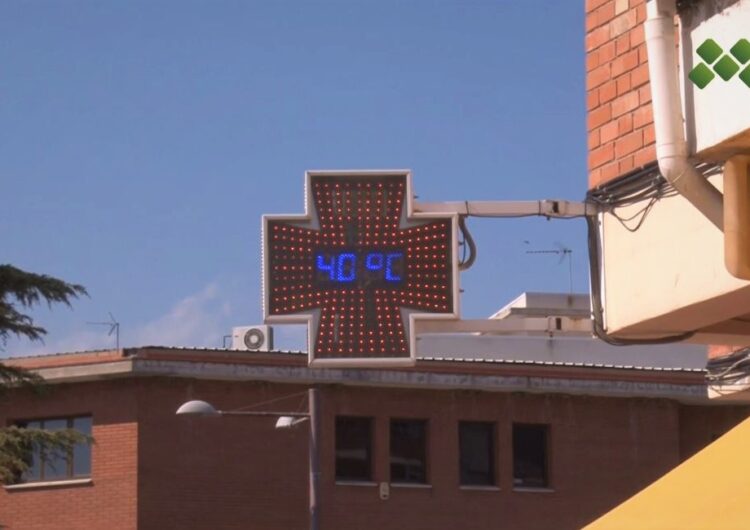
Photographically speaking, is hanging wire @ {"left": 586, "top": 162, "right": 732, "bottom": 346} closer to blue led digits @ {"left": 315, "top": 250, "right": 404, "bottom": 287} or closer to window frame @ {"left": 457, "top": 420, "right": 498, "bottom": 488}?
blue led digits @ {"left": 315, "top": 250, "right": 404, "bottom": 287}

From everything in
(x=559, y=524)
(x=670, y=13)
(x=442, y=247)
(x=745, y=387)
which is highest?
(x=670, y=13)

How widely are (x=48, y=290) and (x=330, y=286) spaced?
12.3 meters

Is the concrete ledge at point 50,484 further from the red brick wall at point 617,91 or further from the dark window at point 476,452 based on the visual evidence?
the red brick wall at point 617,91

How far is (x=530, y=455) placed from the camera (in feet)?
128

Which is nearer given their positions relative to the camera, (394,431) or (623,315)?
(623,315)

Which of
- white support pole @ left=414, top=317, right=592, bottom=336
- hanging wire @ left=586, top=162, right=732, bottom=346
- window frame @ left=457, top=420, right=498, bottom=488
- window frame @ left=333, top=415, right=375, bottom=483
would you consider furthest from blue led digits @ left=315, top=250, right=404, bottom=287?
window frame @ left=457, top=420, right=498, bottom=488

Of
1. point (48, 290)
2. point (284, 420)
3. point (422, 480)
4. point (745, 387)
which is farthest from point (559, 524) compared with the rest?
point (745, 387)

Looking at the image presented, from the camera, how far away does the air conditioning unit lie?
130ft

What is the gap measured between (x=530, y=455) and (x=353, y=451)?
4223mm

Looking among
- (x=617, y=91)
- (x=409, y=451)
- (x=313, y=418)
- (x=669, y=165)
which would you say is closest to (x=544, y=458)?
(x=409, y=451)

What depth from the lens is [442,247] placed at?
8.68 metres

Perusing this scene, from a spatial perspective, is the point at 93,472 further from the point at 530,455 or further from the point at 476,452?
the point at 530,455

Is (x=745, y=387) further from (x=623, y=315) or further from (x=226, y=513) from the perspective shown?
(x=226, y=513)

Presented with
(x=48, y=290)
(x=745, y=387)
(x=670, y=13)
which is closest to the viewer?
(x=670, y=13)
